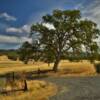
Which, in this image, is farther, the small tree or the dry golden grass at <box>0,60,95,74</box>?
the dry golden grass at <box>0,60,95,74</box>

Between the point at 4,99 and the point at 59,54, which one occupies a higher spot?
the point at 59,54

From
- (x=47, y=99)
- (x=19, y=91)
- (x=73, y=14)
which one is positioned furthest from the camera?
(x=73, y=14)

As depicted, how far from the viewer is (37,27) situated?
51.3 metres

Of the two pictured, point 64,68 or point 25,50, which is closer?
point 25,50

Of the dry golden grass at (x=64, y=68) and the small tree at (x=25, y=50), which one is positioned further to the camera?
the dry golden grass at (x=64, y=68)

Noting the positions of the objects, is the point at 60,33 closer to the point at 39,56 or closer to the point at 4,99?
the point at 39,56

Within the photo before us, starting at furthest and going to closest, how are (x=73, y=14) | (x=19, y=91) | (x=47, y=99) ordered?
(x=73, y=14)
(x=19, y=91)
(x=47, y=99)

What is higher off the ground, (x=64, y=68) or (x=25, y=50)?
(x=25, y=50)

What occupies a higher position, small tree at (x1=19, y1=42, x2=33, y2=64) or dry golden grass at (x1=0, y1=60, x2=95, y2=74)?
small tree at (x1=19, y1=42, x2=33, y2=64)

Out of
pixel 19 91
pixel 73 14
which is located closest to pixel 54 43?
pixel 73 14

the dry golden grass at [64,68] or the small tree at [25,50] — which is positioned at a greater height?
the small tree at [25,50]

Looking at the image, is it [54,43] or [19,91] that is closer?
[19,91]

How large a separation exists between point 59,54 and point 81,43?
14.6ft

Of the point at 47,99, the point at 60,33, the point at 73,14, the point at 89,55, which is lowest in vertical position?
the point at 47,99
